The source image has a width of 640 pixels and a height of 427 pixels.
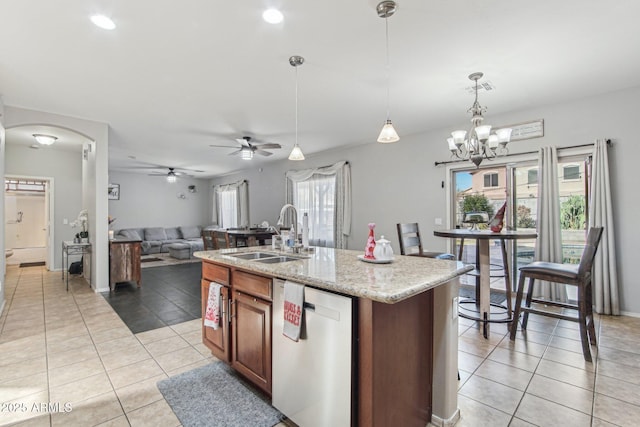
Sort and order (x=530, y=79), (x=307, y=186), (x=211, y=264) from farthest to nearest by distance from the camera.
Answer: (x=307, y=186)
(x=530, y=79)
(x=211, y=264)

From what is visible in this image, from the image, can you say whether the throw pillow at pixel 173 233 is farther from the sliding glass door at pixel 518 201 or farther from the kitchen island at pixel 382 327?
the sliding glass door at pixel 518 201

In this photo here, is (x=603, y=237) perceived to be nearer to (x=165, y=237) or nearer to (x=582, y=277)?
(x=582, y=277)

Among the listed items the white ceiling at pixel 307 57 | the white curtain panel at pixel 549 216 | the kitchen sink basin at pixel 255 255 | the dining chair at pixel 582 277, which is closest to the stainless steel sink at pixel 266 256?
the kitchen sink basin at pixel 255 255

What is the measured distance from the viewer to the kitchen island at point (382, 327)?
4.34 ft

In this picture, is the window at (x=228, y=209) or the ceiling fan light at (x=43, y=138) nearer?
the ceiling fan light at (x=43, y=138)

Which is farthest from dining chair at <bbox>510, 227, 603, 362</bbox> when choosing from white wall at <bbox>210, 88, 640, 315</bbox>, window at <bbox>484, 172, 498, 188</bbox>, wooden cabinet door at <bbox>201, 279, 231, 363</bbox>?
wooden cabinet door at <bbox>201, 279, 231, 363</bbox>

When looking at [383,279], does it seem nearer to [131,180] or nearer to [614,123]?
[614,123]

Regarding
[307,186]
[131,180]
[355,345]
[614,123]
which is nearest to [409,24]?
[355,345]

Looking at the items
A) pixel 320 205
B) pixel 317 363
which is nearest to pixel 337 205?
pixel 320 205

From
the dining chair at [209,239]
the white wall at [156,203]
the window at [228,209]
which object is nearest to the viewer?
the dining chair at [209,239]

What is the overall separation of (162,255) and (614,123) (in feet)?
32.7

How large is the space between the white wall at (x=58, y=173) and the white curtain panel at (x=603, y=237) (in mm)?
9061

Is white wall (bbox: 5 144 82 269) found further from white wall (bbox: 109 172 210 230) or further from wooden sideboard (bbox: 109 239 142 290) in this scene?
wooden sideboard (bbox: 109 239 142 290)

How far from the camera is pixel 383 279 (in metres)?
1.47
